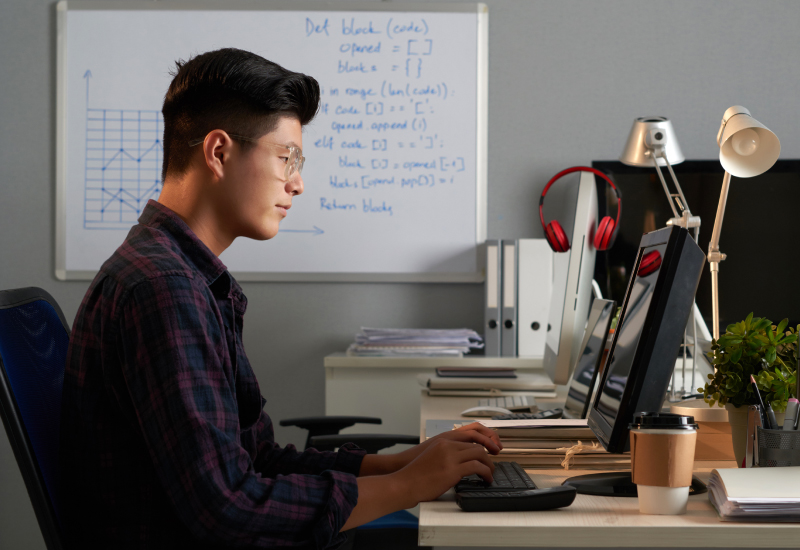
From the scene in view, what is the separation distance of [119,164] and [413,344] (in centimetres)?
129

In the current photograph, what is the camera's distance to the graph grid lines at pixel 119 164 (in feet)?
8.47

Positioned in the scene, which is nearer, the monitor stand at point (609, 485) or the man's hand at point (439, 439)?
the monitor stand at point (609, 485)

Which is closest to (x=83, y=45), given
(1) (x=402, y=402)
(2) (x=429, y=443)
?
(1) (x=402, y=402)

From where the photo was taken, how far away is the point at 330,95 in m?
2.57

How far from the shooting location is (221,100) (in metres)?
1.02

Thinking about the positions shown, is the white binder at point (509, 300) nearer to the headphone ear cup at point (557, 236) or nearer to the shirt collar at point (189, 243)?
the headphone ear cup at point (557, 236)

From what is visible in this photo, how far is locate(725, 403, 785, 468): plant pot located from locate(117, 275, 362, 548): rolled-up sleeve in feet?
1.76

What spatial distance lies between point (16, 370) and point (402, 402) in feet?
4.56

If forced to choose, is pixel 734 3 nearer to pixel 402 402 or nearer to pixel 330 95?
pixel 330 95

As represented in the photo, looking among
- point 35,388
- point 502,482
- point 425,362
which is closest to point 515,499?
point 502,482

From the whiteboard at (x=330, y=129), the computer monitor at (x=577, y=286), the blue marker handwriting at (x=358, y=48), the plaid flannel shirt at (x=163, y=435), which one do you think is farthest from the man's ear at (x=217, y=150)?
the blue marker handwriting at (x=358, y=48)

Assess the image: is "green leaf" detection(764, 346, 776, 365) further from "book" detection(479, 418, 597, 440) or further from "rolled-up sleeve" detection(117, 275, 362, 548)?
"rolled-up sleeve" detection(117, 275, 362, 548)

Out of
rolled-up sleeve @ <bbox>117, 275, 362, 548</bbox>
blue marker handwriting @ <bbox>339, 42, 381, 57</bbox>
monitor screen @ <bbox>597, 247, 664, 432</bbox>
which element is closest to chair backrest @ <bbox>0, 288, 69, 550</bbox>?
rolled-up sleeve @ <bbox>117, 275, 362, 548</bbox>

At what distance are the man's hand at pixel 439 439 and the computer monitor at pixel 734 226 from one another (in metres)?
1.50
